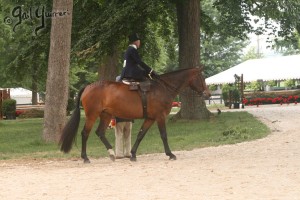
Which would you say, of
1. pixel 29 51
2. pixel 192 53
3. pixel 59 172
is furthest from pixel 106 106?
pixel 29 51

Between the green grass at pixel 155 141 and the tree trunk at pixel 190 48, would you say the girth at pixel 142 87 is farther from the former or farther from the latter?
the tree trunk at pixel 190 48

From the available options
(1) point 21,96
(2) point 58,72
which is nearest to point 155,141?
(2) point 58,72

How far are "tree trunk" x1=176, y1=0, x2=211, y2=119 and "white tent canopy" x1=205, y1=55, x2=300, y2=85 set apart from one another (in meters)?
26.1

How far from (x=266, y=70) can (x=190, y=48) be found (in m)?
29.4

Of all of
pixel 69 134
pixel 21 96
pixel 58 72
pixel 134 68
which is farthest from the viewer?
pixel 21 96

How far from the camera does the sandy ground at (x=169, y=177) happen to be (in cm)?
858

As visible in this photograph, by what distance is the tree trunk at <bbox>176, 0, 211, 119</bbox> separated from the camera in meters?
25.5

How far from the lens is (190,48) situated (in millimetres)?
25469

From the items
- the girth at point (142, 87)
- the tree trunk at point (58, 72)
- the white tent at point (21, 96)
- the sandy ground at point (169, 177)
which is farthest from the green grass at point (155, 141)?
the white tent at point (21, 96)

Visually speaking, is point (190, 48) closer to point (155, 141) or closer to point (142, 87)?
point (155, 141)

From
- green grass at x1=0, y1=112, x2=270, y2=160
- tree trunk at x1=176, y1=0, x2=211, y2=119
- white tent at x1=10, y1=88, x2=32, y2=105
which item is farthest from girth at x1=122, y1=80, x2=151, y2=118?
white tent at x1=10, y1=88, x2=32, y2=105

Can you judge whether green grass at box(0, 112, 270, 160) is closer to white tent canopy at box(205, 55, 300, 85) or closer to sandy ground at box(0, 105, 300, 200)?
sandy ground at box(0, 105, 300, 200)

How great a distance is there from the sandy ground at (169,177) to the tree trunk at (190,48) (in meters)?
10.8

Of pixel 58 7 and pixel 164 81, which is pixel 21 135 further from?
pixel 164 81
